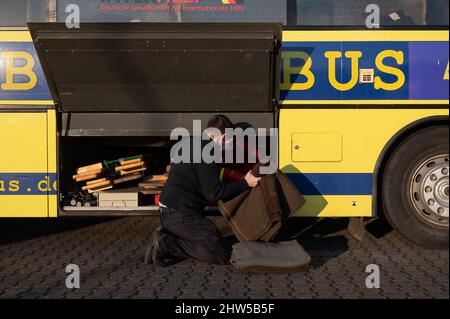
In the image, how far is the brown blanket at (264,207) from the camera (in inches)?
207

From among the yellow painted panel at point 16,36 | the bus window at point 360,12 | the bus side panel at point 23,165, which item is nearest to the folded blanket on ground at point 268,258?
the bus side panel at point 23,165

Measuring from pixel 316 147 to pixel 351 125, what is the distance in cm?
37

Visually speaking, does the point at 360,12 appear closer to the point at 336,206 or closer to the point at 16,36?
the point at 336,206

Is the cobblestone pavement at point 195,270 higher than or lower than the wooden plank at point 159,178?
lower

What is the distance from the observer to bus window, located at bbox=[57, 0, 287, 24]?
217 inches

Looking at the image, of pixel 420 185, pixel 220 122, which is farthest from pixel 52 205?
pixel 420 185

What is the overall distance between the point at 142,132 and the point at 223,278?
157 centimetres

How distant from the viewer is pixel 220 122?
5258 millimetres

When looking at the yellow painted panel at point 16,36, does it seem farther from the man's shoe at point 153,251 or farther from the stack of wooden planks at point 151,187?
the man's shoe at point 153,251

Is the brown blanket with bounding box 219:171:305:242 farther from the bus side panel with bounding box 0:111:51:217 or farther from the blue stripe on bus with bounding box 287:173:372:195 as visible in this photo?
the bus side panel with bounding box 0:111:51:217

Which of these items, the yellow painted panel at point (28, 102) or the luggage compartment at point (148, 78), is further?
the yellow painted panel at point (28, 102)

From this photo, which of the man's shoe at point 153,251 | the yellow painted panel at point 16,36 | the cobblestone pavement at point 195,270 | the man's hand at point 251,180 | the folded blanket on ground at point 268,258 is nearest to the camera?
the cobblestone pavement at point 195,270
